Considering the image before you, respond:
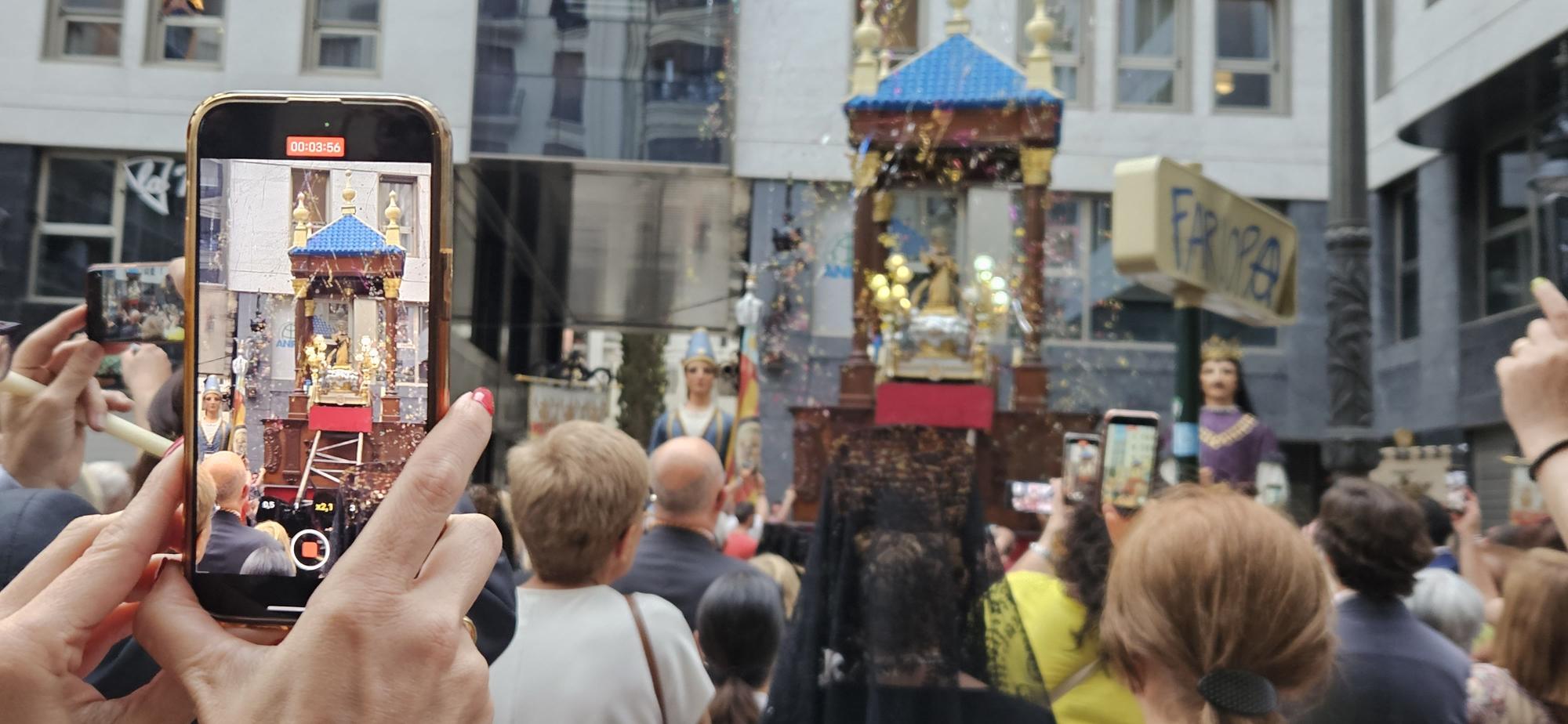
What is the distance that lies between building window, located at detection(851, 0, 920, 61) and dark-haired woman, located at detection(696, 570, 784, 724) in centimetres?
484

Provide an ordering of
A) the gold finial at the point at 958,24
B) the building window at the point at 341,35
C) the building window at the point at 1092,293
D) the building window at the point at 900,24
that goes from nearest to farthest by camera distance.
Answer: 1. the building window at the point at 341,35
2. the gold finial at the point at 958,24
3. the building window at the point at 900,24
4. the building window at the point at 1092,293

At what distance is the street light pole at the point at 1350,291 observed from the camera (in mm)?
4414

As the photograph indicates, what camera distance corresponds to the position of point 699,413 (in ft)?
18.5

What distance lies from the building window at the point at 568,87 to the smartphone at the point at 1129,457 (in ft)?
8.68

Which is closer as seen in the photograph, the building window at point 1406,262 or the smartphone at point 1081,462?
the smartphone at point 1081,462

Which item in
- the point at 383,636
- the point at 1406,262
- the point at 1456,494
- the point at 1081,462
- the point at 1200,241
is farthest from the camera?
the point at 1406,262

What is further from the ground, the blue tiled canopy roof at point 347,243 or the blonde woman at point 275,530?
the blue tiled canopy roof at point 347,243

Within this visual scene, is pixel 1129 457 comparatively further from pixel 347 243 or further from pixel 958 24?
pixel 958 24

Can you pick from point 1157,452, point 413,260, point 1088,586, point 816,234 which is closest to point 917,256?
point 816,234

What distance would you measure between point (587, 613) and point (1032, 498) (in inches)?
75.2

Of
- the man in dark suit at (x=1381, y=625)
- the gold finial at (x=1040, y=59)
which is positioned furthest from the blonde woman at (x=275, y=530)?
the gold finial at (x=1040, y=59)

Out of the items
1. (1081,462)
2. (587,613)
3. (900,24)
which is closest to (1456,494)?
(1081,462)

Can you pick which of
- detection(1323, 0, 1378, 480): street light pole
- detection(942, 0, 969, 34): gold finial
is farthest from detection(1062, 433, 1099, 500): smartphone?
detection(942, 0, 969, 34): gold finial

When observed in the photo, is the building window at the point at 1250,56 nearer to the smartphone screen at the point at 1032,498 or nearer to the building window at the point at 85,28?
the smartphone screen at the point at 1032,498
